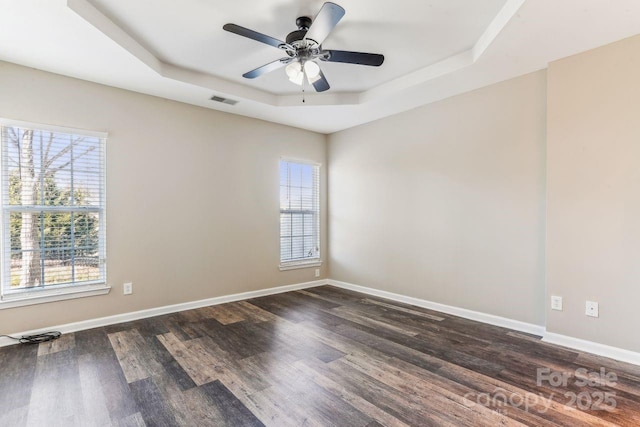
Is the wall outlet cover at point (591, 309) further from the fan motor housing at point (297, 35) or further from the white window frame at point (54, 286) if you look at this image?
the white window frame at point (54, 286)

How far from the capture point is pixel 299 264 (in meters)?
5.20

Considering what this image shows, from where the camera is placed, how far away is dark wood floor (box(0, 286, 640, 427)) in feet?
6.29

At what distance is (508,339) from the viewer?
9.97 ft

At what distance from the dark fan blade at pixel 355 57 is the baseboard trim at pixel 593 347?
9.67 feet

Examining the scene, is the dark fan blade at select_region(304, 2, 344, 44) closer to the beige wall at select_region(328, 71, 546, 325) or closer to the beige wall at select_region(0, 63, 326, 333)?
the beige wall at select_region(328, 71, 546, 325)

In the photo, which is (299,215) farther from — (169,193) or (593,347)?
(593,347)

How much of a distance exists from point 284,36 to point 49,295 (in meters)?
3.40

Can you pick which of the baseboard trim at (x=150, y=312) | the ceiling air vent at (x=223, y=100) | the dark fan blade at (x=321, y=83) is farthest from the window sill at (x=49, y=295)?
the dark fan blade at (x=321, y=83)

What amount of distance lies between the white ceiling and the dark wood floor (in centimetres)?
263

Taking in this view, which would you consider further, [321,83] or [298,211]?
[298,211]

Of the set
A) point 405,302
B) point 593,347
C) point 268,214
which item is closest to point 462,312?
point 405,302

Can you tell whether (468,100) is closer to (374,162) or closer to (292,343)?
(374,162)

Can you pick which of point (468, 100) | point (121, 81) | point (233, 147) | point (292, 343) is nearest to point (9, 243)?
point (121, 81)

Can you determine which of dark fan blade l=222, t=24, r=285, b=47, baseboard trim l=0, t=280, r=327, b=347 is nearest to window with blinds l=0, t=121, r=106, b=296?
baseboard trim l=0, t=280, r=327, b=347
